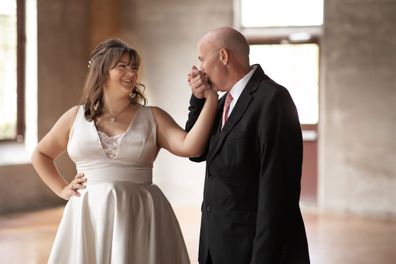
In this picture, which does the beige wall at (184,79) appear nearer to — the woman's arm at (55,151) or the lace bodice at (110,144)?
the woman's arm at (55,151)

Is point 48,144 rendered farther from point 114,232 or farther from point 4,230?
point 4,230

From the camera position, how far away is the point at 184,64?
9.73 meters

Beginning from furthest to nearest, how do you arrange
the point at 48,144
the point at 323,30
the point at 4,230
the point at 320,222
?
the point at 323,30 < the point at 320,222 < the point at 4,230 < the point at 48,144

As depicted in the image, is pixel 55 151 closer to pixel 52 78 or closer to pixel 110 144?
pixel 110 144

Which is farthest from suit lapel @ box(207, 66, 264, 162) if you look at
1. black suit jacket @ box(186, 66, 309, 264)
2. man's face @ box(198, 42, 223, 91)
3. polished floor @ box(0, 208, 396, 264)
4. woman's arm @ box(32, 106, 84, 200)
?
polished floor @ box(0, 208, 396, 264)

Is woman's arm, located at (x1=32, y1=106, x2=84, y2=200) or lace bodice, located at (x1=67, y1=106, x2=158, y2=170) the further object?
woman's arm, located at (x1=32, y1=106, x2=84, y2=200)

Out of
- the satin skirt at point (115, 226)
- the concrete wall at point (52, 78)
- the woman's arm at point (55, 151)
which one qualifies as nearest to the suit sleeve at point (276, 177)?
the satin skirt at point (115, 226)

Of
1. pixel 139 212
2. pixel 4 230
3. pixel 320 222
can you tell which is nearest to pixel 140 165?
pixel 139 212

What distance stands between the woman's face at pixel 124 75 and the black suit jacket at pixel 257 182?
39 centimetres

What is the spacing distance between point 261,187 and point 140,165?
592 mm

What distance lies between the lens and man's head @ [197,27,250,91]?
2461 mm

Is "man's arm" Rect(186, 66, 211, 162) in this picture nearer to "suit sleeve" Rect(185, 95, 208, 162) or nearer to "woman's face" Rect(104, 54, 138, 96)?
"suit sleeve" Rect(185, 95, 208, 162)

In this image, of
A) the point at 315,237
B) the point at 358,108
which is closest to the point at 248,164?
the point at 315,237

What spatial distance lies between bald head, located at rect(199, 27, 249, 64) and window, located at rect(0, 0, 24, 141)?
685 cm
